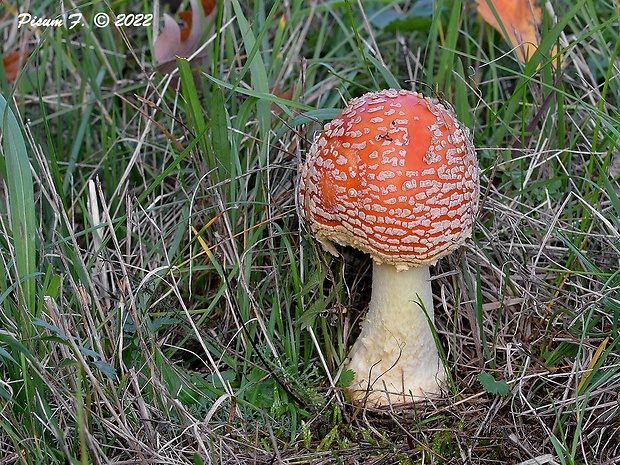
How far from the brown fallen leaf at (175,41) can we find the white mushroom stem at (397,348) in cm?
131

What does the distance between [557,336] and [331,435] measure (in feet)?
2.94

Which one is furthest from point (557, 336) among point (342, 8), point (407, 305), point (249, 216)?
point (342, 8)

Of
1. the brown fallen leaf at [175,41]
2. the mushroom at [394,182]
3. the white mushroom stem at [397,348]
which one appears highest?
the brown fallen leaf at [175,41]

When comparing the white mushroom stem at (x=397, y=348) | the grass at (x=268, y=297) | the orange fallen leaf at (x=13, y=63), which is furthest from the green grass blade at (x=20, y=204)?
the orange fallen leaf at (x=13, y=63)

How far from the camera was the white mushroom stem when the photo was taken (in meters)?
2.52

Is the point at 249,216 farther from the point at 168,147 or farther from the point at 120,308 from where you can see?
the point at 120,308

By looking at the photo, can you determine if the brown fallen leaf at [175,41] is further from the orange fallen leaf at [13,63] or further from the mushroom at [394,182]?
the mushroom at [394,182]

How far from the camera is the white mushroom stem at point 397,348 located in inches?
99.0

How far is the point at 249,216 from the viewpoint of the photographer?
2742mm

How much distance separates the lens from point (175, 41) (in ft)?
9.86

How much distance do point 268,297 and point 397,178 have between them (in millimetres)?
822

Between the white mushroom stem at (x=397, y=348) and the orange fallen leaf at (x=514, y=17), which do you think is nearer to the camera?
the white mushroom stem at (x=397, y=348)

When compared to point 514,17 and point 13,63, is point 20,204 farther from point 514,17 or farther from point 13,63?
point 514,17

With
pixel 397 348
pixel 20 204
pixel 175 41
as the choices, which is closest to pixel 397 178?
pixel 397 348
